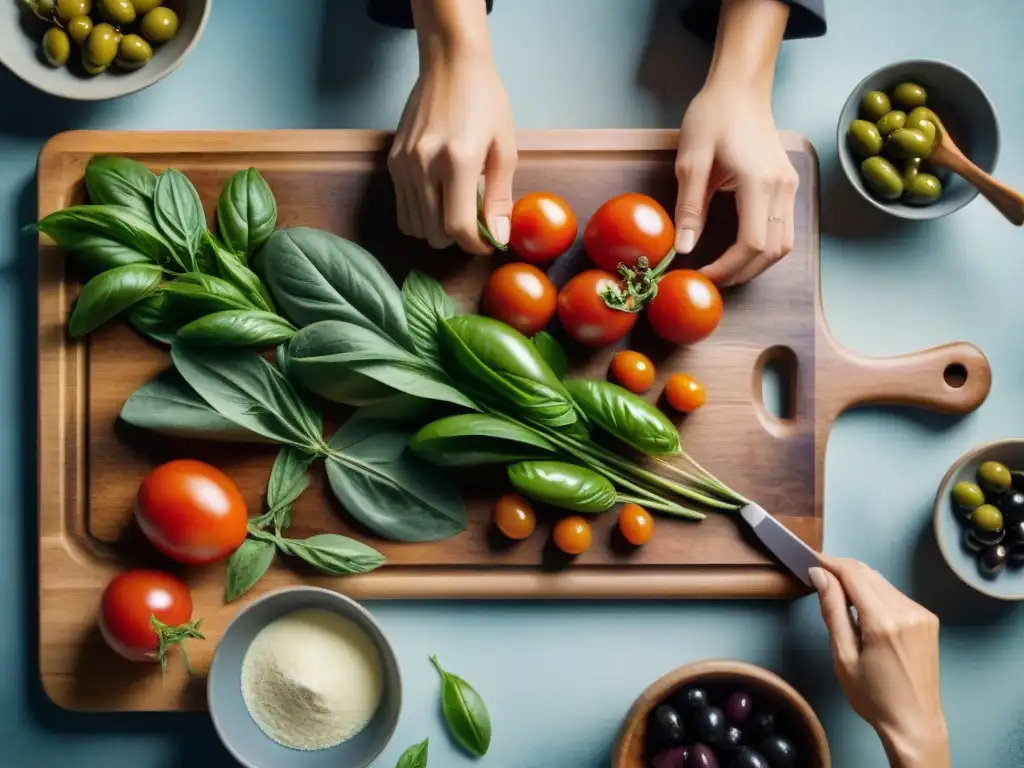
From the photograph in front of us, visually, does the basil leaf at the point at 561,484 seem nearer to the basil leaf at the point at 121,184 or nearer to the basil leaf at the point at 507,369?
the basil leaf at the point at 507,369

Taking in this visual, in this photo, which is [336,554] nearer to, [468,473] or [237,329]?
[468,473]

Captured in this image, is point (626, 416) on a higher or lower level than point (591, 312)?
lower

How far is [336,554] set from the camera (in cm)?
123

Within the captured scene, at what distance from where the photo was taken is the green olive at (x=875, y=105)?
1259 mm

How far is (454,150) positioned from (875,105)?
0.60 metres

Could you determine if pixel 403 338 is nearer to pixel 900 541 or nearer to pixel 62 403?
pixel 62 403

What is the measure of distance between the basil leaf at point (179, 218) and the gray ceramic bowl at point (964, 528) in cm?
109

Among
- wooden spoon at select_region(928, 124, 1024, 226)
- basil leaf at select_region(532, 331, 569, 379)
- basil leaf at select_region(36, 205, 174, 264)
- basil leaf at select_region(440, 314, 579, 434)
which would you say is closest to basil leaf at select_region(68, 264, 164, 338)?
basil leaf at select_region(36, 205, 174, 264)

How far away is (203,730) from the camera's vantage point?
1.29 meters

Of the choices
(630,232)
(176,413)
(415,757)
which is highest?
(630,232)

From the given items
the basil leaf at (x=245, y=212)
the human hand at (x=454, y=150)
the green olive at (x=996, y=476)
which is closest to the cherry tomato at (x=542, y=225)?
the human hand at (x=454, y=150)

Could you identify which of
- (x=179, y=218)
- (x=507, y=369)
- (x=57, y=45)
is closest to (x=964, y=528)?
(x=507, y=369)

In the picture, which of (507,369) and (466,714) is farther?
(466,714)

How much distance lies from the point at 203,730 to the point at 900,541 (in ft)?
3.47
